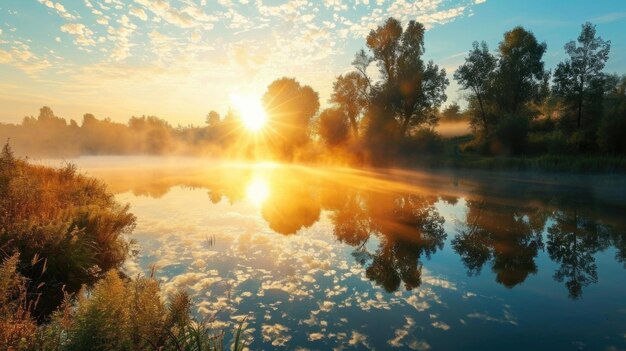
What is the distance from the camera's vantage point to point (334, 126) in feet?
203

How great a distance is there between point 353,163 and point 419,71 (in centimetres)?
1679

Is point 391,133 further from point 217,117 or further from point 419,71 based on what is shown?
point 217,117

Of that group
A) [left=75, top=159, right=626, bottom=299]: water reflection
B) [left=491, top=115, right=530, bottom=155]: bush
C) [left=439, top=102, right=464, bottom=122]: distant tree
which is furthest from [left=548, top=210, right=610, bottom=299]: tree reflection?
[left=439, top=102, right=464, bottom=122]: distant tree

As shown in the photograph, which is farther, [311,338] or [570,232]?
[570,232]

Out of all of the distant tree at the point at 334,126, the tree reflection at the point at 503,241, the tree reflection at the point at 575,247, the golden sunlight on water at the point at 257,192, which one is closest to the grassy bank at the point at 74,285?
the golden sunlight on water at the point at 257,192

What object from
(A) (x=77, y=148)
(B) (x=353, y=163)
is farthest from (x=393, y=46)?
(A) (x=77, y=148)

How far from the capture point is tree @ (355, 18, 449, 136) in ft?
171

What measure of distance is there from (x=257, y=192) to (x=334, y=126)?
35.5 metres

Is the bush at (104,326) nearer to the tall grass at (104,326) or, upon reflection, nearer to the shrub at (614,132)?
the tall grass at (104,326)

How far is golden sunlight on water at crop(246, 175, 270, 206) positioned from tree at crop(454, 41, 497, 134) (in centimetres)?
3825

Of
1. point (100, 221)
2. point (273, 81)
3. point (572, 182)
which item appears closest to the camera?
point (100, 221)

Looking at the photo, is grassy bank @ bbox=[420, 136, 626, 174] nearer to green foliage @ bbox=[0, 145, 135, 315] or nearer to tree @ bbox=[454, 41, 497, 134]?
tree @ bbox=[454, 41, 497, 134]

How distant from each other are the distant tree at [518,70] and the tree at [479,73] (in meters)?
1.38

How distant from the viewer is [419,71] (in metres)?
51.9
